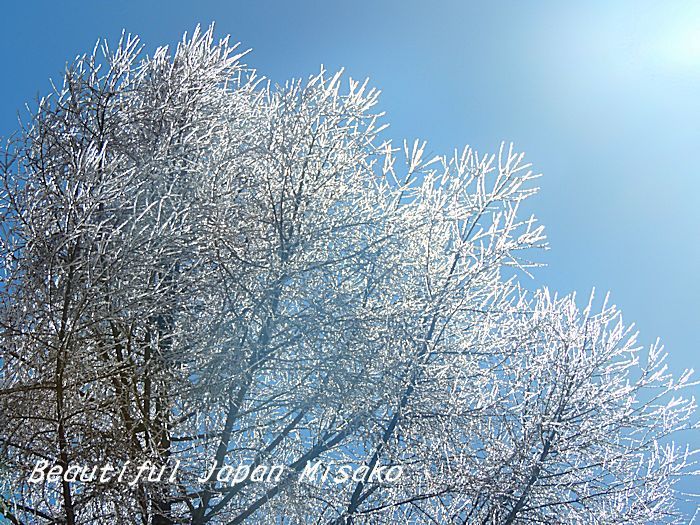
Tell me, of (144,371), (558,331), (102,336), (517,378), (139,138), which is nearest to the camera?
(102,336)

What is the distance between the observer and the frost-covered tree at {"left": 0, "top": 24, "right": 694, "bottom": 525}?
138 inches

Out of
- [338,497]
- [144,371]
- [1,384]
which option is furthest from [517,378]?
[1,384]

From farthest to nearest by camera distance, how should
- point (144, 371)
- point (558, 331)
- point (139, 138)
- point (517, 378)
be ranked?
1. point (558, 331)
2. point (517, 378)
3. point (139, 138)
4. point (144, 371)

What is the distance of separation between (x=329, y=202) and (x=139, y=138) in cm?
142

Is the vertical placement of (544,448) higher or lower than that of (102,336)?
higher

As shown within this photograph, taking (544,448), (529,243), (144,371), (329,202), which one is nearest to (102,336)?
(144,371)

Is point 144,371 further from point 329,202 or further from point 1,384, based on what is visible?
point 329,202

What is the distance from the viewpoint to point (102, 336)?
3.70 meters

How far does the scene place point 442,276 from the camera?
500 centimetres

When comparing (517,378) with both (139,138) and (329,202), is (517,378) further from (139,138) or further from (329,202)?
(139,138)

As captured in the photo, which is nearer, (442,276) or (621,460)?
(442,276)

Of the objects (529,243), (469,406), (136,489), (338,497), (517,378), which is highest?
(529,243)

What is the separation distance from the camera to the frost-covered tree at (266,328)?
352 cm

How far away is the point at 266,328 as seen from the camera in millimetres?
4242
